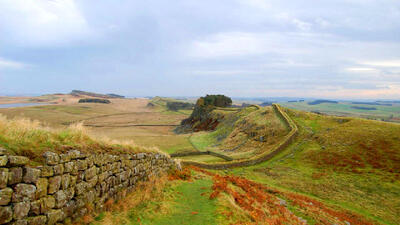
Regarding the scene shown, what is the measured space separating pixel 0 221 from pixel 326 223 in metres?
13.4

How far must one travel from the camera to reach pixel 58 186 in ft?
21.8

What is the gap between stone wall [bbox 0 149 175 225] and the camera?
539cm

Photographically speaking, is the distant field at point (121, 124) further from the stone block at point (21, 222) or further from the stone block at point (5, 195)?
the stone block at point (5, 195)

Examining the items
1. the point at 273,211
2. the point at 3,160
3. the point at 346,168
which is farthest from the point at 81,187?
the point at 346,168

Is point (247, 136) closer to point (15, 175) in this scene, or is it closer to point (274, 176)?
point (274, 176)

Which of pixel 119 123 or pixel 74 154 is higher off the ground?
pixel 74 154

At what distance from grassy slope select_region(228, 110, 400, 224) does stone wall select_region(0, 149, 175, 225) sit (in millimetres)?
16848

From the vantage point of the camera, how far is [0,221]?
16.9ft

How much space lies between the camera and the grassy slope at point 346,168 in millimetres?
17734

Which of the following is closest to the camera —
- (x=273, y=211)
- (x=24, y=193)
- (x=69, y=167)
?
(x=24, y=193)

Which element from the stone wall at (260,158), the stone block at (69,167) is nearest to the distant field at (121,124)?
the stone wall at (260,158)

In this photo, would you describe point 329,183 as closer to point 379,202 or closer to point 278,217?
point 379,202

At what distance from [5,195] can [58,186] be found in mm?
1469

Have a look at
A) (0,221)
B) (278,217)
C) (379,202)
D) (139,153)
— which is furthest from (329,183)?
(0,221)
